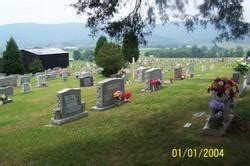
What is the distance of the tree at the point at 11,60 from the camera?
44.8 metres

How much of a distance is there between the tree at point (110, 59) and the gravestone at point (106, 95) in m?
18.1

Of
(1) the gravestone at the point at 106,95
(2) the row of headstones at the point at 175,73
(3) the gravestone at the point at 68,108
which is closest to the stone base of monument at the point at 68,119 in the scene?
(3) the gravestone at the point at 68,108

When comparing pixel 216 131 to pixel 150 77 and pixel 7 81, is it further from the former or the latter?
pixel 7 81

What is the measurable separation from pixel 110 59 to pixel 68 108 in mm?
20349

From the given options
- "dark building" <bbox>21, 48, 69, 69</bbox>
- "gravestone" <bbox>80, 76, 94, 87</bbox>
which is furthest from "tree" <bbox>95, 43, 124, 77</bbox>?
"dark building" <bbox>21, 48, 69, 69</bbox>

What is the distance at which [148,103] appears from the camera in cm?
1520

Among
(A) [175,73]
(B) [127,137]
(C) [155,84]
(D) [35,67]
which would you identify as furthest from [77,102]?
(D) [35,67]

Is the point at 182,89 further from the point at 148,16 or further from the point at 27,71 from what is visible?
the point at 27,71

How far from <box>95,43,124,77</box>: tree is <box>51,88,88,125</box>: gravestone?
19.7 meters

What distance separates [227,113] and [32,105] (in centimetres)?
1242

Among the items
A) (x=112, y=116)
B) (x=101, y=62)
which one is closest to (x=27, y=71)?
(x=101, y=62)

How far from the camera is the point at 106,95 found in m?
15.6

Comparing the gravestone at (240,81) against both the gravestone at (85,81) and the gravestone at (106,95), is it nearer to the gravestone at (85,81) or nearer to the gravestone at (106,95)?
the gravestone at (106,95)

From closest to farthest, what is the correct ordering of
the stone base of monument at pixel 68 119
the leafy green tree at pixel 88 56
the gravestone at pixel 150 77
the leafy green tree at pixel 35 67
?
the stone base of monument at pixel 68 119
the gravestone at pixel 150 77
the leafy green tree at pixel 35 67
the leafy green tree at pixel 88 56
